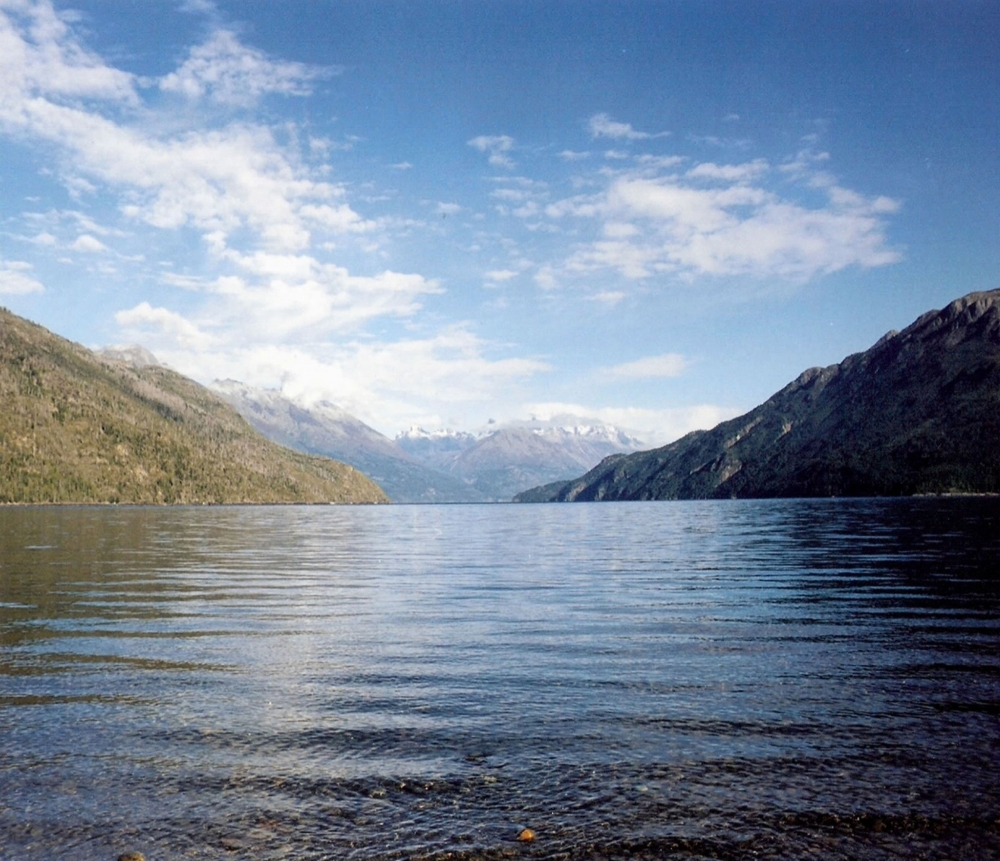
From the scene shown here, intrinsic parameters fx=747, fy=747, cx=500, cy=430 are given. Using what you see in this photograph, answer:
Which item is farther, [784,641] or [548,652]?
[784,641]

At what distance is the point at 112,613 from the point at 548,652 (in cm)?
2125

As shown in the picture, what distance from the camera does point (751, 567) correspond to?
187 ft

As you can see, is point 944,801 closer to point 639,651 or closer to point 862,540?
point 639,651

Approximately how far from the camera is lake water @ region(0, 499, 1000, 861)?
11836 millimetres

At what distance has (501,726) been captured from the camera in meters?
17.1

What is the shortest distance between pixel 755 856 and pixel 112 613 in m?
31.9

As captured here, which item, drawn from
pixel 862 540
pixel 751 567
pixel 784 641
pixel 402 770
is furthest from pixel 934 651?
pixel 862 540

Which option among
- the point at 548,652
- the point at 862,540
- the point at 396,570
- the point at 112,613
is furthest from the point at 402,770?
the point at 862,540

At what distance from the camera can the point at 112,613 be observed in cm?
3434

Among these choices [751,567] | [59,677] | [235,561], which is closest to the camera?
[59,677]

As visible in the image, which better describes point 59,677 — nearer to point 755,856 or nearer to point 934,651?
point 755,856

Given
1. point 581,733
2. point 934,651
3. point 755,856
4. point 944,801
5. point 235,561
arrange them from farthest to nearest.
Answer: point 235,561
point 934,651
point 581,733
point 944,801
point 755,856

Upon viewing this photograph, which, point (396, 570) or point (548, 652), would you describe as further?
point (396, 570)

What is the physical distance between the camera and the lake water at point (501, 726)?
11836mm
